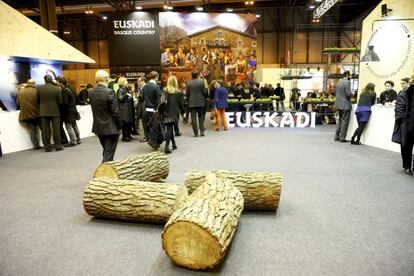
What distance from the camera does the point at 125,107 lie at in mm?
7250

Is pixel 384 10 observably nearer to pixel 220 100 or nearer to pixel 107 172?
pixel 220 100

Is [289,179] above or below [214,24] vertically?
below

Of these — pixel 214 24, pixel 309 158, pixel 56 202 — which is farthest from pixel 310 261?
pixel 214 24

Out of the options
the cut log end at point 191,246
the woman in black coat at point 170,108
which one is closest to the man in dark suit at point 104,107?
the woman in black coat at point 170,108

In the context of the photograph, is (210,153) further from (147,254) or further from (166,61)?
(166,61)

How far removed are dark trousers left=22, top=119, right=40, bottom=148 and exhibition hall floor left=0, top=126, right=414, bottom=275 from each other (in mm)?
1570

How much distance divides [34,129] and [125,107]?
2.09 metres

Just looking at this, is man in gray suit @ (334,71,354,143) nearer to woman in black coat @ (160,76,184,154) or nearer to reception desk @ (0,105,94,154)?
woman in black coat @ (160,76,184,154)

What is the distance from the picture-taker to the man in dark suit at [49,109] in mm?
6297

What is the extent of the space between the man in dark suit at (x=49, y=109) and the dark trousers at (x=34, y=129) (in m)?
0.43

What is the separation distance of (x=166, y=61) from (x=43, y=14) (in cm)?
549

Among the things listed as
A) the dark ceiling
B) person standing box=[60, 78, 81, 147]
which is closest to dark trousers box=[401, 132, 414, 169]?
person standing box=[60, 78, 81, 147]

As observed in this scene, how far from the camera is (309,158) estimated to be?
18.1 feet

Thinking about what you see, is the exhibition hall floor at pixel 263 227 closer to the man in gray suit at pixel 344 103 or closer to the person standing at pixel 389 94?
the man in gray suit at pixel 344 103
